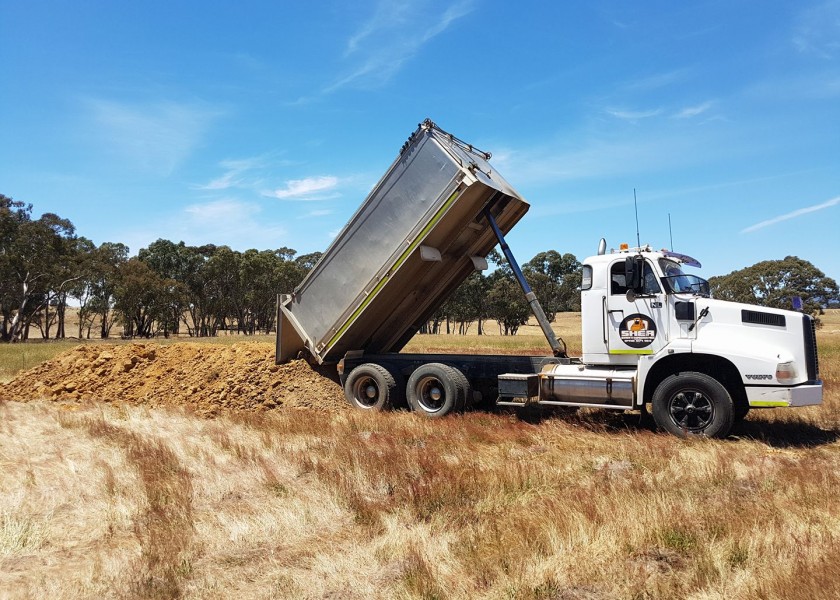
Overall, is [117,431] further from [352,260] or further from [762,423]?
[762,423]

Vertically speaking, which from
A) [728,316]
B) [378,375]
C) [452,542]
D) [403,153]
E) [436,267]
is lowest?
[452,542]

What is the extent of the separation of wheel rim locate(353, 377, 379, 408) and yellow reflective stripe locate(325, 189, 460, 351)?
88cm

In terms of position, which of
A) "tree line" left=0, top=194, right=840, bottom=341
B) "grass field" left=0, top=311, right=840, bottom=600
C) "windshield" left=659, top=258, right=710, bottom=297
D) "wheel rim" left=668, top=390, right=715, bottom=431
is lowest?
"grass field" left=0, top=311, right=840, bottom=600

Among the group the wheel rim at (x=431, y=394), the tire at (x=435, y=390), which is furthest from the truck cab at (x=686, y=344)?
the wheel rim at (x=431, y=394)

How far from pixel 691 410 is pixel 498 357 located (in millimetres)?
3247

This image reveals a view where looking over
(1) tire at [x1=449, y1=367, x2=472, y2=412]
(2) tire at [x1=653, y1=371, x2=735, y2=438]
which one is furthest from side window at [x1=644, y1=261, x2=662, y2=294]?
(1) tire at [x1=449, y1=367, x2=472, y2=412]

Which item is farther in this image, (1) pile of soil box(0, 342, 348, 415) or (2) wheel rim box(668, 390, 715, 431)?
(1) pile of soil box(0, 342, 348, 415)

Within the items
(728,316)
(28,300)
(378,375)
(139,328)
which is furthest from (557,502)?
(139,328)

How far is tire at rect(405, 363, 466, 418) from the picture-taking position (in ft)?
31.3

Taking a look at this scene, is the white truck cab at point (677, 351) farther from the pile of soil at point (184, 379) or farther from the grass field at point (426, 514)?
the pile of soil at point (184, 379)

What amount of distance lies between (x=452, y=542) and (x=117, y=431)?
6.63 m

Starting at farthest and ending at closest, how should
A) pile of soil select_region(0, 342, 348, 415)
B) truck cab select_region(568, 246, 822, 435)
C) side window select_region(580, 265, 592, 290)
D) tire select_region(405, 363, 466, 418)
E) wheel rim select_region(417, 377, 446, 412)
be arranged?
pile of soil select_region(0, 342, 348, 415)
wheel rim select_region(417, 377, 446, 412)
tire select_region(405, 363, 466, 418)
side window select_region(580, 265, 592, 290)
truck cab select_region(568, 246, 822, 435)

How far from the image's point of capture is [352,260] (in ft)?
32.7

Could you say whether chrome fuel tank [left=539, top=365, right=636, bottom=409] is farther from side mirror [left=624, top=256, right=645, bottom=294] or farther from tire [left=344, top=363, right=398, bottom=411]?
tire [left=344, top=363, right=398, bottom=411]
